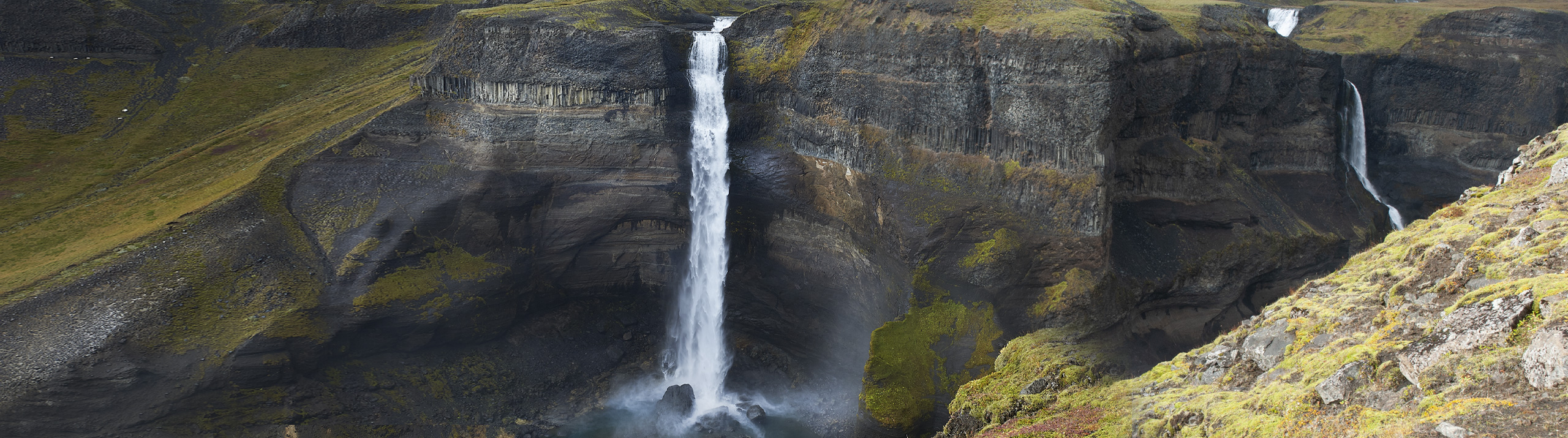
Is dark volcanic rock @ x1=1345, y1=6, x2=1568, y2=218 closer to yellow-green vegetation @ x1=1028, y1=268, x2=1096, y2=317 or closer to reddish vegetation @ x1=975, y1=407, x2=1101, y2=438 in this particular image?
yellow-green vegetation @ x1=1028, y1=268, x2=1096, y2=317

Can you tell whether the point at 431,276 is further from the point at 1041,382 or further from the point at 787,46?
the point at 1041,382

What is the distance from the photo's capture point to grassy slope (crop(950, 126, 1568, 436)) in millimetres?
11406

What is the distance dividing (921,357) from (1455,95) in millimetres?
34879

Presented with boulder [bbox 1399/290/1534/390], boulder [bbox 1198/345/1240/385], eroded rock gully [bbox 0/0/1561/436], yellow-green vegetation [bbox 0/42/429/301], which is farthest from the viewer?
yellow-green vegetation [bbox 0/42/429/301]

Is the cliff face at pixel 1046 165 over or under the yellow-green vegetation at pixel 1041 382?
over

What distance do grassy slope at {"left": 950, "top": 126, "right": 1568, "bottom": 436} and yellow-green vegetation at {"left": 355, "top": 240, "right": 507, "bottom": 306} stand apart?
2435 centimetres

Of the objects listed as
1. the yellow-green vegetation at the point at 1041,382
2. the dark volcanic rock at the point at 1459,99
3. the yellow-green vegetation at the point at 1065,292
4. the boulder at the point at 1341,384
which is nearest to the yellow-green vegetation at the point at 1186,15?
the dark volcanic rock at the point at 1459,99

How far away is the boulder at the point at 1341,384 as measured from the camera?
1302 centimetres

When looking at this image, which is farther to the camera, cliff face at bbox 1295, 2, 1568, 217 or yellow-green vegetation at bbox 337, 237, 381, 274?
cliff face at bbox 1295, 2, 1568, 217

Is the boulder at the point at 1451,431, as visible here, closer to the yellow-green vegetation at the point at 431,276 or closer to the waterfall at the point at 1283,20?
the yellow-green vegetation at the point at 431,276

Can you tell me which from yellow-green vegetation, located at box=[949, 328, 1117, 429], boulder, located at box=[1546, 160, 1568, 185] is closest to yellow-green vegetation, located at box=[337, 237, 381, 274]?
yellow-green vegetation, located at box=[949, 328, 1117, 429]

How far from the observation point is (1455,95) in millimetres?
45875

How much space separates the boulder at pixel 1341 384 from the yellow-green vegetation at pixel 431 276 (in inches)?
1289

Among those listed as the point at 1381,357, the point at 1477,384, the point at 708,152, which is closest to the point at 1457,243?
the point at 1381,357
